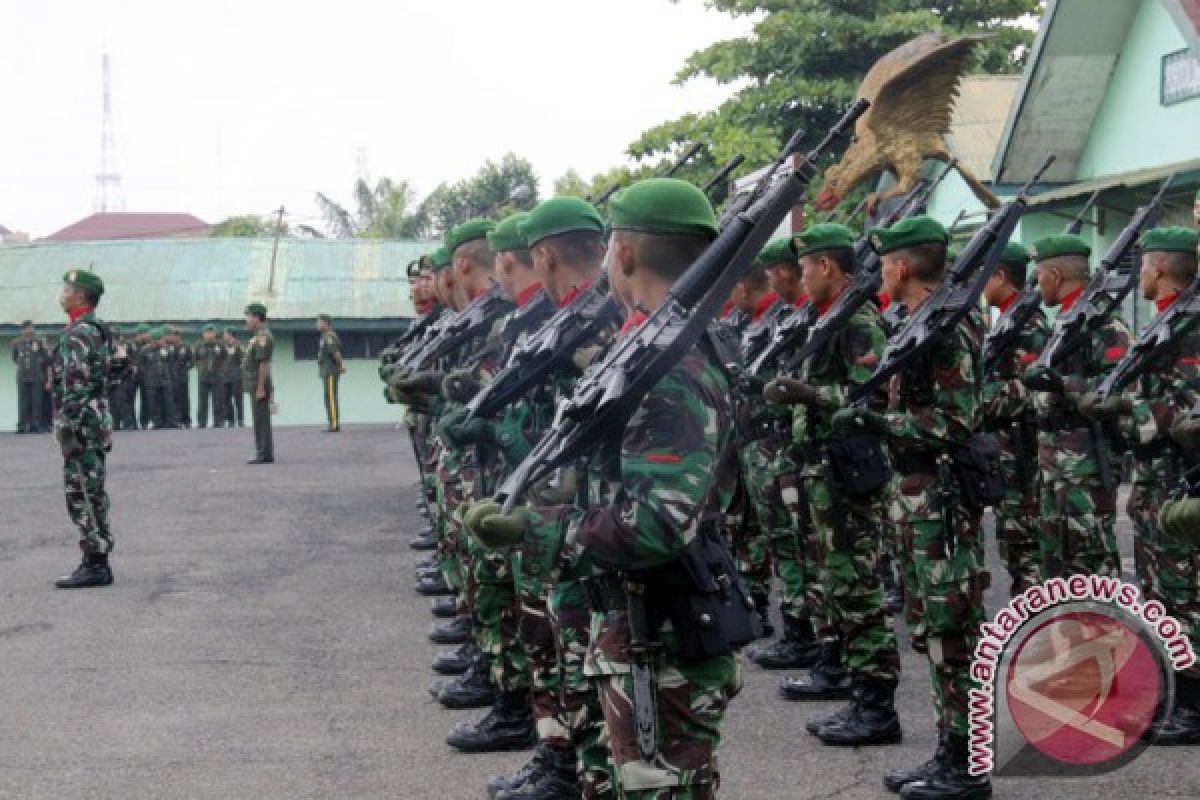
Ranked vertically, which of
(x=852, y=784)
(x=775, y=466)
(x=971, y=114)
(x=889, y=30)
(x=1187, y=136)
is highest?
(x=889, y=30)

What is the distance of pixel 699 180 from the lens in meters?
23.5

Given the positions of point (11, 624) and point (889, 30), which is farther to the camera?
point (889, 30)

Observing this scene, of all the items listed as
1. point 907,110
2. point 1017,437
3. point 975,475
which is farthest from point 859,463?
point 907,110

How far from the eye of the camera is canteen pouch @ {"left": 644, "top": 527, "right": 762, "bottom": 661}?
3697mm

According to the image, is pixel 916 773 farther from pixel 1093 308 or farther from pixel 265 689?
pixel 265 689

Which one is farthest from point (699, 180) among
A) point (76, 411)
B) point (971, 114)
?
Result: point (76, 411)

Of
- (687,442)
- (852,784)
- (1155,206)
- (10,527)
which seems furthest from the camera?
(10,527)

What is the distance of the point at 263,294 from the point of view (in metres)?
35.4

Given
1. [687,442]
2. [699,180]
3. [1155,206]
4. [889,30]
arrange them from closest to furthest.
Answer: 1. [687,442]
2. [1155,206]
3. [699,180]
4. [889,30]

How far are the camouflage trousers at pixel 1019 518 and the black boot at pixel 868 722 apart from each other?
2432 millimetres

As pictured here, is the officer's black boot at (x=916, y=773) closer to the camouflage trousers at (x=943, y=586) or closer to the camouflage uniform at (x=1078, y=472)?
the camouflage trousers at (x=943, y=586)

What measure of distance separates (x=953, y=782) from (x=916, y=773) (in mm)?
154

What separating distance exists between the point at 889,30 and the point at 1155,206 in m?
18.1

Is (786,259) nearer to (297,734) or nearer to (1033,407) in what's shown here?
(1033,407)
